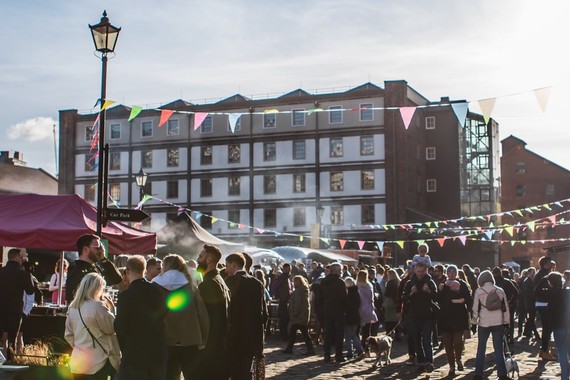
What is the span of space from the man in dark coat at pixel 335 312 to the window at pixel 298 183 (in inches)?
1603

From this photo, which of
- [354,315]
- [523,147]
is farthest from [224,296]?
[523,147]

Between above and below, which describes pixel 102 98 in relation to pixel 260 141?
below

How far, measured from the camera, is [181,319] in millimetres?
7930

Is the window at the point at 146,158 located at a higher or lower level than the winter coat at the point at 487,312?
higher

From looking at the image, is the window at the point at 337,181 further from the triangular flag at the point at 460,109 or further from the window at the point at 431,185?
the triangular flag at the point at 460,109

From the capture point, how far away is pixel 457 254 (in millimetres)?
59531

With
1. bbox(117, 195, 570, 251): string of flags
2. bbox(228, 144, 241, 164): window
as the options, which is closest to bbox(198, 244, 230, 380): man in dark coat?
bbox(117, 195, 570, 251): string of flags

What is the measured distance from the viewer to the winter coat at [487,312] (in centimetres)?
1230

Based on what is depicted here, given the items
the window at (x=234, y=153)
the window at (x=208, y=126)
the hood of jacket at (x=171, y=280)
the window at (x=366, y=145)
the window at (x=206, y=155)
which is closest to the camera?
the hood of jacket at (x=171, y=280)

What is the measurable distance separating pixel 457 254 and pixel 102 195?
4992 centimetres

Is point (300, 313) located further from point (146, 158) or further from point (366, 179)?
point (146, 158)

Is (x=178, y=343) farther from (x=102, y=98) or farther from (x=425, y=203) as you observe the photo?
(x=425, y=203)

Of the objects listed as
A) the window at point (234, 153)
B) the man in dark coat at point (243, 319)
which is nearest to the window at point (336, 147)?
the window at point (234, 153)

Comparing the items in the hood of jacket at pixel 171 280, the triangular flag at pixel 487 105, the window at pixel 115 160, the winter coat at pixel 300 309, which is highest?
the window at pixel 115 160
